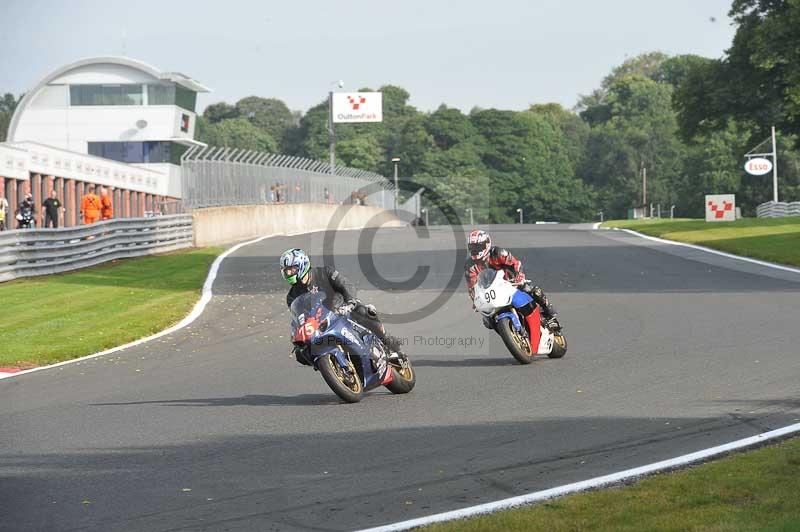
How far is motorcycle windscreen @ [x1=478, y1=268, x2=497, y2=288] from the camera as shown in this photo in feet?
41.9

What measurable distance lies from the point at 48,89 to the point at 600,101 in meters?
113

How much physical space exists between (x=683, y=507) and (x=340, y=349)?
4610mm

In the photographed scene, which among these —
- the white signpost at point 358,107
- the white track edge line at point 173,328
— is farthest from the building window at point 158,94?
the white track edge line at point 173,328

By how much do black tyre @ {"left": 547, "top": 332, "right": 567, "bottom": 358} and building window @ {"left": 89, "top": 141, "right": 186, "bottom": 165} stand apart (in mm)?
73509

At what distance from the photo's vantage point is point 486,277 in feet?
42.1

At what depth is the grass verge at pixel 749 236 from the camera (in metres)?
30.9

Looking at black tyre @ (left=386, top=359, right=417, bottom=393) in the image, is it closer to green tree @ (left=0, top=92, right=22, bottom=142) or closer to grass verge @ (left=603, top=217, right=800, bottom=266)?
grass verge @ (left=603, top=217, right=800, bottom=266)

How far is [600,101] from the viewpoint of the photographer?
18362 cm

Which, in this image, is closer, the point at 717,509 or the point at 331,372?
the point at 717,509

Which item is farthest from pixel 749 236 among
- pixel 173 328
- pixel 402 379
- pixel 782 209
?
pixel 782 209

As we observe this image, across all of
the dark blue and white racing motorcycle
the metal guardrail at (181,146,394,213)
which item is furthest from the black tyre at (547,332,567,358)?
the metal guardrail at (181,146,394,213)

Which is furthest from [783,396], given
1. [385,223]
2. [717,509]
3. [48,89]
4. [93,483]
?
[48,89]

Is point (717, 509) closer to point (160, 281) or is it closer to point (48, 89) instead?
point (160, 281)

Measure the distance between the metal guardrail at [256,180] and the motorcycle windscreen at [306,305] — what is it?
21.3 metres
